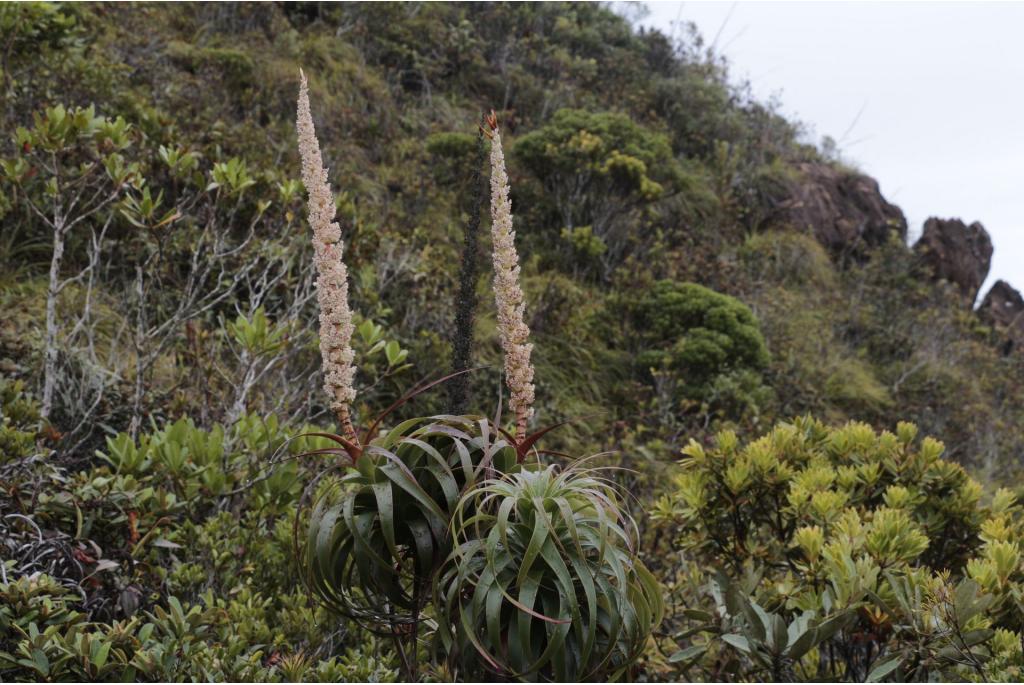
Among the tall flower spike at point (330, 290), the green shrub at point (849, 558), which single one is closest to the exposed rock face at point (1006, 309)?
the green shrub at point (849, 558)

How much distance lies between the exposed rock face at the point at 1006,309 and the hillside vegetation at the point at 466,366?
216 millimetres

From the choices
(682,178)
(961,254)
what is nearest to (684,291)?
(682,178)

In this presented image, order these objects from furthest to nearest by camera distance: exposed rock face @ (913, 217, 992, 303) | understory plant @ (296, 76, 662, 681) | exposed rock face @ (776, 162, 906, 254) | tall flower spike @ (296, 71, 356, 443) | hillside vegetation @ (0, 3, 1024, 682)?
exposed rock face @ (913, 217, 992, 303) → exposed rock face @ (776, 162, 906, 254) → hillside vegetation @ (0, 3, 1024, 682) → tall flower spike @ (296, 71, 356, 443) → understory plant @ (296, 76, 662, 681)

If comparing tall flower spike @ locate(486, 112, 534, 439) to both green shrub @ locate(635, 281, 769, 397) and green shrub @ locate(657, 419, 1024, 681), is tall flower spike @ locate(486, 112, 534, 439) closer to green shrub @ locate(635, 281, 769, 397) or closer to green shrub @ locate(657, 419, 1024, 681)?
green shrub @ locate(657, 419, 1024, 681)

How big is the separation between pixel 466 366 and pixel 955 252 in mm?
15143

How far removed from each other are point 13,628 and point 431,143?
7566mm

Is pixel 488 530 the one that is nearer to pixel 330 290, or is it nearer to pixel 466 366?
pixel 466 366

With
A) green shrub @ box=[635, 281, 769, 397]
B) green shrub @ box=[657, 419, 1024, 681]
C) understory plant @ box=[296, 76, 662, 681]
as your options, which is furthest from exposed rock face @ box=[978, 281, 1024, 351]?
understory plant @ box=[296, 76, 662, 681]

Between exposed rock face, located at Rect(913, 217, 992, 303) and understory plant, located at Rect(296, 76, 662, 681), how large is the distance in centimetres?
1428

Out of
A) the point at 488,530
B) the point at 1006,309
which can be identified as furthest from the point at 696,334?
the point at 1006,309

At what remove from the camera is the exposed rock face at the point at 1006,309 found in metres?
13.8

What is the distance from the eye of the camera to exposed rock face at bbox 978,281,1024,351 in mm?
13803

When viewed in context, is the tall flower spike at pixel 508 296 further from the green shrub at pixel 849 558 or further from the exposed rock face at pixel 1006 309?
the exposed rock face at pixel 1006 309

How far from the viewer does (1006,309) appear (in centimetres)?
1447
